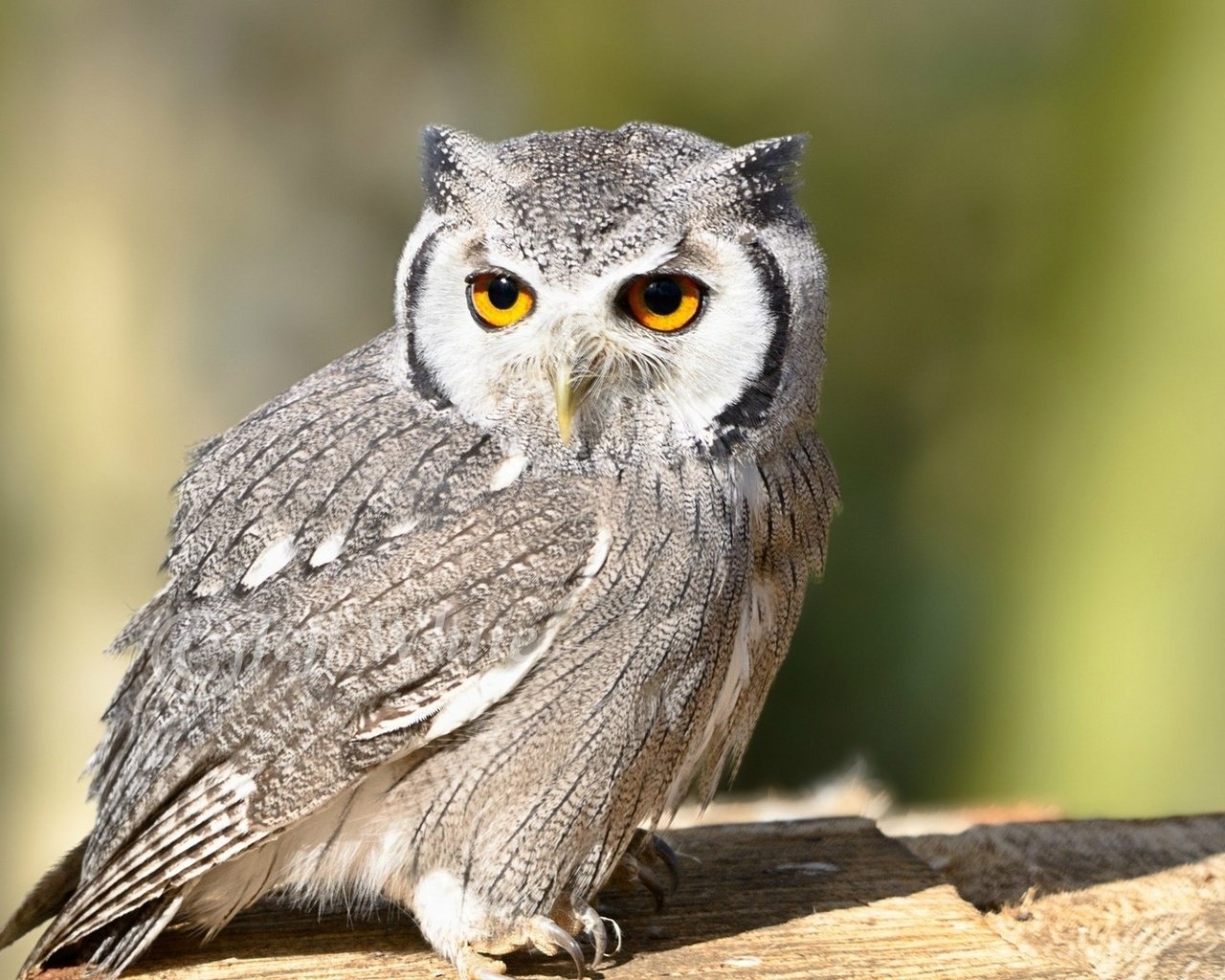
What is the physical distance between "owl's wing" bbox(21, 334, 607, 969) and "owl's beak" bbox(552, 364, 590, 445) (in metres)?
0.13

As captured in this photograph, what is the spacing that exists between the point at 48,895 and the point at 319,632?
2.32 ft

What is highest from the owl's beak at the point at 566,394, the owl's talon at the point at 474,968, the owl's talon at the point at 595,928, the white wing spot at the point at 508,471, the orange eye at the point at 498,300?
the orange eye at the point at 498,300

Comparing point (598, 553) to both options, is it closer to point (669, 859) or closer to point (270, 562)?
point (270, 562)

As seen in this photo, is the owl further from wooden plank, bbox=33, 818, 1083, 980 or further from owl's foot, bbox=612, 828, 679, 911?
owl's foot, bbox=612, 828, 679, 911

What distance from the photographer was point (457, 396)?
83.0 inches

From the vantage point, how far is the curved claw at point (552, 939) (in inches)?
83.8

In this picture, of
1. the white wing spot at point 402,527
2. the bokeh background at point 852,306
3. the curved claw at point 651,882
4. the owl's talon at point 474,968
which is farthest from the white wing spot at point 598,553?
the bokeh background at point 852,306

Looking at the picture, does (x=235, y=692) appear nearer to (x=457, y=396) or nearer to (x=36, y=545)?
(x=457, y=396)

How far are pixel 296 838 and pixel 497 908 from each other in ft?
1.02

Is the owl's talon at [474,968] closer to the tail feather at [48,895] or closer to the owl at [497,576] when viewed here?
the owl at [497,576]

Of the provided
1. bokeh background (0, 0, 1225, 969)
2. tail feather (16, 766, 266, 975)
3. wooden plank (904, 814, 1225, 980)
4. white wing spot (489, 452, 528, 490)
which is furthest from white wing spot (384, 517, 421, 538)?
bokeh background (0, 0, 1225, 969)

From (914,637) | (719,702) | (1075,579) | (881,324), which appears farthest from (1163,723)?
(719,702)

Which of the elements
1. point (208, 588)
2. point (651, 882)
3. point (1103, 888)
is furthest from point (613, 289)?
point (1103, 888)

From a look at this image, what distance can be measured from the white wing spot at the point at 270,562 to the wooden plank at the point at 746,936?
61 centimetres
